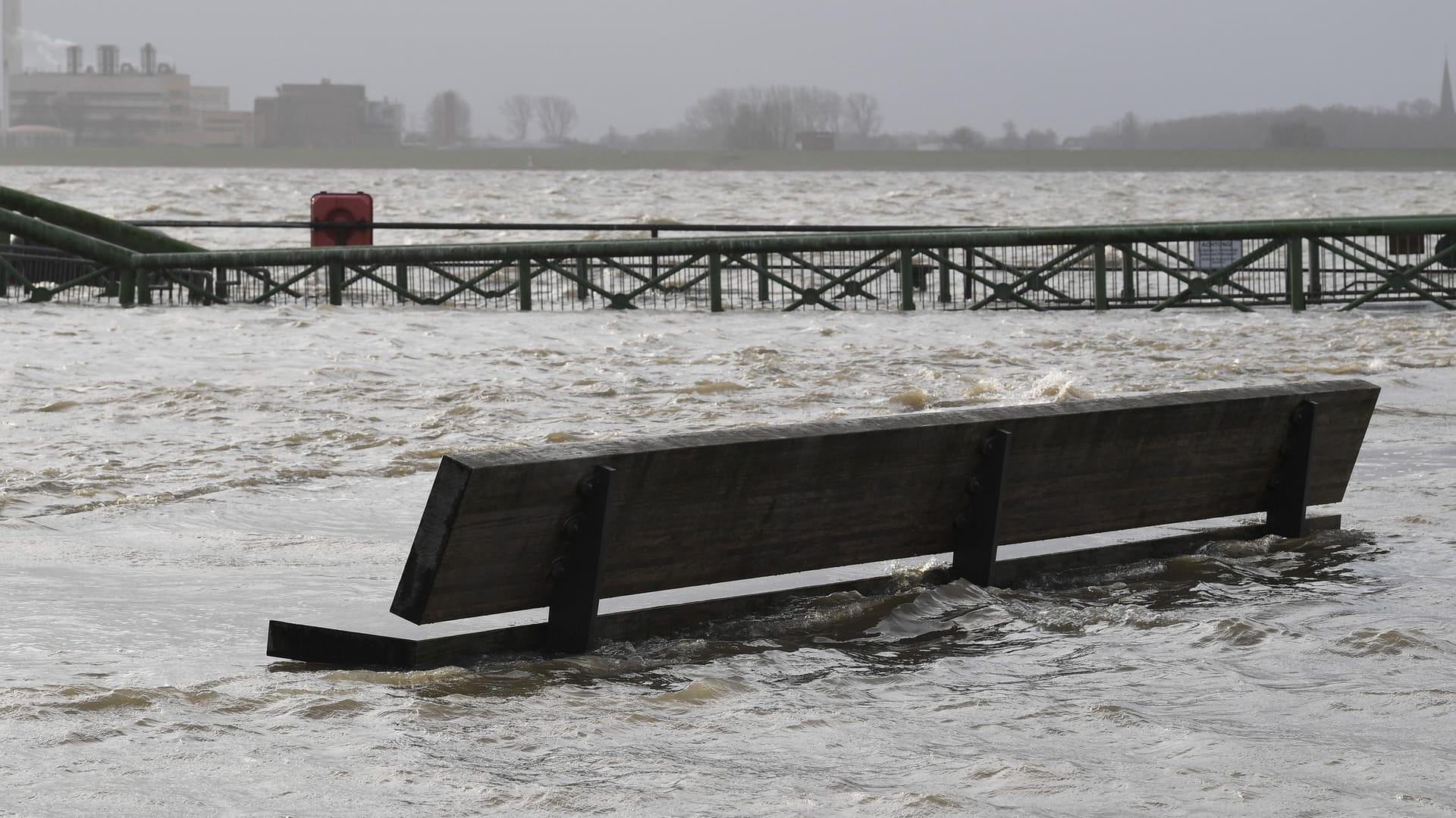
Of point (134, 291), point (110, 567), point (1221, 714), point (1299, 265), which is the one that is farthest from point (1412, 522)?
point (134, 291)

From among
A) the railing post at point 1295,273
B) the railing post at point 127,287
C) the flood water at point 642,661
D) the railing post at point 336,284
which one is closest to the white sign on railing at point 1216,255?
the railing post at point 1295,273

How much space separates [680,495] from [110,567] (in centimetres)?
280

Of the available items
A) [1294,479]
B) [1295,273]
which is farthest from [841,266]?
[1294,479]

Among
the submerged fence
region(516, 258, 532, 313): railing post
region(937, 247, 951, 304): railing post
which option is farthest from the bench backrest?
region(516, 258, 532, 313): railing post

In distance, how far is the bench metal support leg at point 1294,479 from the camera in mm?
7578

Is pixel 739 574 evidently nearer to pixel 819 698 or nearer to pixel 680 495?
pixel 680 495

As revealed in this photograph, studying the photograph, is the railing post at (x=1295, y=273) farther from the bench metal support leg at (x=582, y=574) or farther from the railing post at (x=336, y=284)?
the bench metal support leg at (x=582, y=574)

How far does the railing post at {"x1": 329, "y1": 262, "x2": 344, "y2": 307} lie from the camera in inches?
886

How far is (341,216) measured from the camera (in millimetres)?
27531

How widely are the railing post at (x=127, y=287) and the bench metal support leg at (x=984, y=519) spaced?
17.7m

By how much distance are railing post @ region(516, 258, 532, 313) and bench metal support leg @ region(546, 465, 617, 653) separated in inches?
653

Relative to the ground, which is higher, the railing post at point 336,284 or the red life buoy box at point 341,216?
the red life buoy box at point 341,216

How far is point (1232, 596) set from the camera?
6.66 meters

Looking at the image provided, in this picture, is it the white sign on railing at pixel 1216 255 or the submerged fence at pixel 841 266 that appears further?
the white sign on railing at pixel 1216 255
